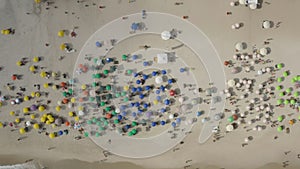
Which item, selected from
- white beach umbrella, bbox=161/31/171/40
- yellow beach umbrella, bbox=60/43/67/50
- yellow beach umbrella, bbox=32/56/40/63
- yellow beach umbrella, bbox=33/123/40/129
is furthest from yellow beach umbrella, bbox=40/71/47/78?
white beach umbrella, bbox=161/31/171/40

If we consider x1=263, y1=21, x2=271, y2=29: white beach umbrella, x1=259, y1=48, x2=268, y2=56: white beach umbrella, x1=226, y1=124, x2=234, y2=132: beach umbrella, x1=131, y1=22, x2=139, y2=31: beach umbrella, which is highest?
x1=131, y1=22, x2=139, y2=31: beach umbrella

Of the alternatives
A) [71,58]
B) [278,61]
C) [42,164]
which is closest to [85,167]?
[42,164]

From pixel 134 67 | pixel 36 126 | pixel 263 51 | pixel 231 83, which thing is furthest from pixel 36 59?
pixel 263 51

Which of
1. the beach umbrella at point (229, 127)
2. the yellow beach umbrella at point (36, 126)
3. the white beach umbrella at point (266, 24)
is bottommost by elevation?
the beach umbrella at point (229, 127)

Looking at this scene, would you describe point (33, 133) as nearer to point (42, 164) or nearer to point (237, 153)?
point (42, 164)

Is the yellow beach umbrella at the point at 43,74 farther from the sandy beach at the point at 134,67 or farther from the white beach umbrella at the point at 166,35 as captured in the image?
the white beach umbrella at the point at 166,35

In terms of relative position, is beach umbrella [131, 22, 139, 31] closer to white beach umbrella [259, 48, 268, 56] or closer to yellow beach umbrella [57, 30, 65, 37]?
yellow beach umbrella [57, 30, 65, 37]

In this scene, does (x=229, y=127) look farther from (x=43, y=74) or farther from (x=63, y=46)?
(x=43, y=74)

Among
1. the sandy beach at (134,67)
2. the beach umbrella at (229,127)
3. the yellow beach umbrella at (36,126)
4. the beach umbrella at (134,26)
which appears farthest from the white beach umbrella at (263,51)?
the yellow beach umbrella at (36,126)
